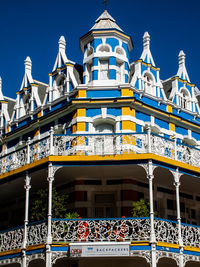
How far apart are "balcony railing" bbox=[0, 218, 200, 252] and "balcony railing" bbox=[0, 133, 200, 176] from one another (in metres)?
3.00

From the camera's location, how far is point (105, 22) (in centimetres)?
2717

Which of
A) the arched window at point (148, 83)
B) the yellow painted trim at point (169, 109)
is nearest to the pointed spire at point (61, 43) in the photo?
the arched window at point (148, 83)

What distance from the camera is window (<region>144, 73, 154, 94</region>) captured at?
2619 centimetres

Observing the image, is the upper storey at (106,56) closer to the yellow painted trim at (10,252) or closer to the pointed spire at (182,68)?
the pointed spire at (182,68)

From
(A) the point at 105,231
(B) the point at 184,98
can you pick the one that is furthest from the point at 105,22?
(A) the point at 105,231

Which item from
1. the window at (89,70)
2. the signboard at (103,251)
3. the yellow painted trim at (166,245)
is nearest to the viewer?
the signboard at (103,251)

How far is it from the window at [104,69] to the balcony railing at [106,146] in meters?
4.29

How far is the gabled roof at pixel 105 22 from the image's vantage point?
2664cm

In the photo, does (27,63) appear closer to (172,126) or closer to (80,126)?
(80,126)

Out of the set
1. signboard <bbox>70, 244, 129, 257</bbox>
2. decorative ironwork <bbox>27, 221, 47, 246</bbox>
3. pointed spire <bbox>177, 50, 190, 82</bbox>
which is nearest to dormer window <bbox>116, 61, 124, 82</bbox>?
pointed spire <bbox>177, 50, 190, 82</bbox>

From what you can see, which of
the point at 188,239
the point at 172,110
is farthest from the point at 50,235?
the point at 172,110

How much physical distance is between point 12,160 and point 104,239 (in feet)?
21.6

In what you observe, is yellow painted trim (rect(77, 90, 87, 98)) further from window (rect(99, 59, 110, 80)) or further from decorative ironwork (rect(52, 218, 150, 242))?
decorative ironwork (rect(52, 218, 150, 242))

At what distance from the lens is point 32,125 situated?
27.3 meters
